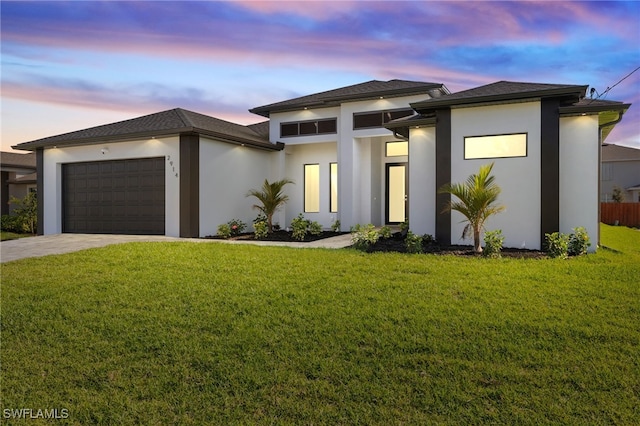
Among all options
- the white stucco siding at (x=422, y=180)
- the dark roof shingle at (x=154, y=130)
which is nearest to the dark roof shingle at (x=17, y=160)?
the dark roof shingle at (x=154, y=130)

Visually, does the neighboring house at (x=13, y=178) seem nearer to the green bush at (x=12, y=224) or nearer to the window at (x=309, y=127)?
the green bush at (x=12, y=224)

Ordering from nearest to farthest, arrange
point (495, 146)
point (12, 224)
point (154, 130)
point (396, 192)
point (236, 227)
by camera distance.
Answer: point (495, 146)
point (154, 130)
point (236, 227)
point (396, 192)
point (12, 224)

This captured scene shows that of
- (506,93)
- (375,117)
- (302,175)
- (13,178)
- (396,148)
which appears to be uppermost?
(375,117)

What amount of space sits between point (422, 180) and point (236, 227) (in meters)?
6.08

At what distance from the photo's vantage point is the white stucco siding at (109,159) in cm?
1284

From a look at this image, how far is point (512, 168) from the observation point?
32.1 feet

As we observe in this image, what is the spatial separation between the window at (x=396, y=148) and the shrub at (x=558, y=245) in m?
7.65

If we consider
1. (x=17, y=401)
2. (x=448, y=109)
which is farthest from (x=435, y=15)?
(x=17, y=401)

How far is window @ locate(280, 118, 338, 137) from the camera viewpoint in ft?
51.4

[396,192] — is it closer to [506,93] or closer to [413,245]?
[506,93]

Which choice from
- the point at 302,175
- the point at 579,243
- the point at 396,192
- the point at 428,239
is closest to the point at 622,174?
the point at 396,192

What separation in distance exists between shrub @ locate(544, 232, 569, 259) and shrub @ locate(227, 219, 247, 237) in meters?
8.78

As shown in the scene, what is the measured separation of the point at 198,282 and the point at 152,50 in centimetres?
717

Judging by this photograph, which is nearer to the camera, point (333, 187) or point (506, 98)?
point (506, 98)
